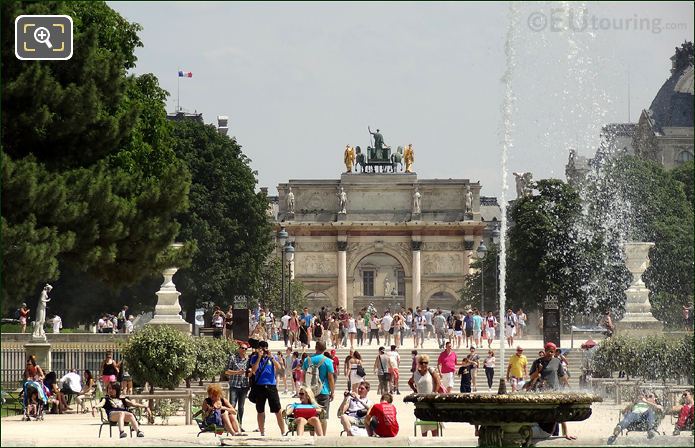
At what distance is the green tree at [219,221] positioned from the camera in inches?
2618

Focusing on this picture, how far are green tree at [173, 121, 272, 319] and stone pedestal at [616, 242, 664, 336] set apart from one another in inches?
956

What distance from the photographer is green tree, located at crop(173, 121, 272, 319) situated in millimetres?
66500

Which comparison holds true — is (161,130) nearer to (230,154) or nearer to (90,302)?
(90,302)

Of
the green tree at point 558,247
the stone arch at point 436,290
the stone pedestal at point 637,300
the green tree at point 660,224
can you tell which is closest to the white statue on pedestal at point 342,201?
the stone arch at point 436,290

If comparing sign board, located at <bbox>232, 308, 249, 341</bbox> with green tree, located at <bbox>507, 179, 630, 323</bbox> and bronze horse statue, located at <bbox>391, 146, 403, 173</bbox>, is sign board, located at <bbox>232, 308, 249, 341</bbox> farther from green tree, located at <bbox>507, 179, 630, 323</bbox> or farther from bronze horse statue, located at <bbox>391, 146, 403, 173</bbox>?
bronze horse statue, located at <bbox>391, 146, 403, 173</bbox>

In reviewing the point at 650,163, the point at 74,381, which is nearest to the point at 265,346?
the point at 74,381

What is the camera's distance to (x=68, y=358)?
1636 inches

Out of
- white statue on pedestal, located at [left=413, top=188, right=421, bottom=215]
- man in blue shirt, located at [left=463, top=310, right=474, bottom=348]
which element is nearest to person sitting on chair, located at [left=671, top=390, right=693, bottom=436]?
man in blue shirt, located at [left=463, top=310, right=474, bottom=348]

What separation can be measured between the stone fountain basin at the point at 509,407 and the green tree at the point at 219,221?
45464mm

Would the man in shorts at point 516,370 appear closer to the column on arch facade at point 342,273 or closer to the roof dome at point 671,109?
the column on arch facade at point 342,273

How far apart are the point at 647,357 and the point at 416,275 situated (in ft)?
233

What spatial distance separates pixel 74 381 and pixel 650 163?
156 feet

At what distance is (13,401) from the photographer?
34500 millimetres

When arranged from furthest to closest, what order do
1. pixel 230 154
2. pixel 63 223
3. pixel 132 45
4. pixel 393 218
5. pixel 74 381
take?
pixel 393 218 < pixel 230 154 < pixel 132 45 < pixel 74 381 < pixel 63 223
